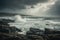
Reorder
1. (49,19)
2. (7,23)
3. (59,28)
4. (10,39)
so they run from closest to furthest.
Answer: (10,39), (59,28), (7,23), (49,19)

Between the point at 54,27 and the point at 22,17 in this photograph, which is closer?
the point at 54,27

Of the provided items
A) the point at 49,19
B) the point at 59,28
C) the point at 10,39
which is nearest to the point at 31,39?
the point at 10,39

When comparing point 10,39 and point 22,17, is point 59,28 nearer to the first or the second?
point 22,17

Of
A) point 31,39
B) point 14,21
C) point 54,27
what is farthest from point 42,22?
point 31,39

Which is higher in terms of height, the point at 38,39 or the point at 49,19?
the point at 49,19

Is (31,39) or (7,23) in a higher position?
(7,23)

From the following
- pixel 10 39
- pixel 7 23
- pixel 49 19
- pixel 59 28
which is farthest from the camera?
pixel 49 19

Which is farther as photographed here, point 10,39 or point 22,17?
point 22,17

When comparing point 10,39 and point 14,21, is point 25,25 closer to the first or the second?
point 14,21
